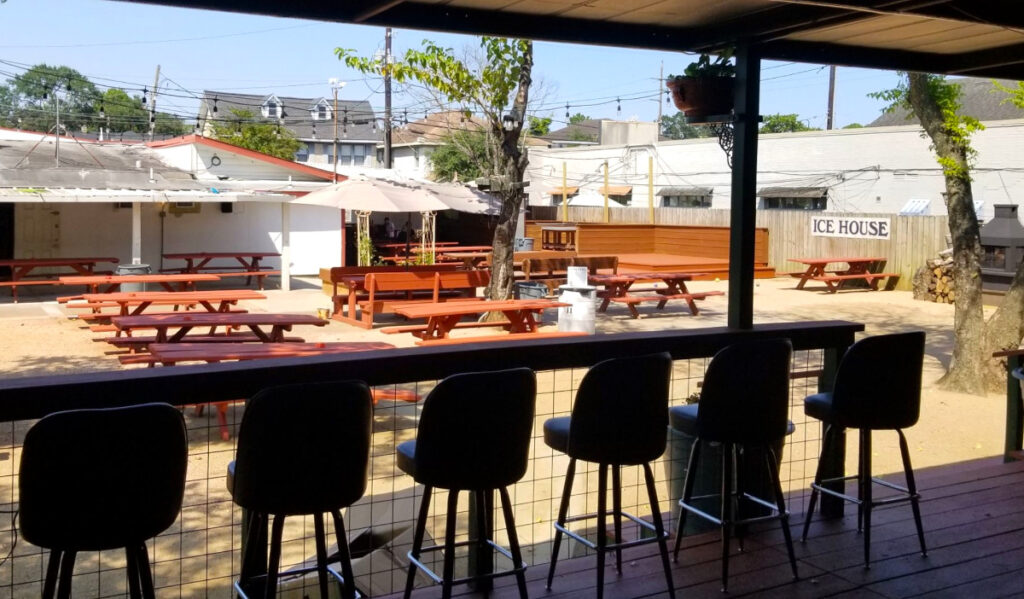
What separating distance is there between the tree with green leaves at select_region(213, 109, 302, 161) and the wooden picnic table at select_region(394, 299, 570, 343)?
28943 millimetres

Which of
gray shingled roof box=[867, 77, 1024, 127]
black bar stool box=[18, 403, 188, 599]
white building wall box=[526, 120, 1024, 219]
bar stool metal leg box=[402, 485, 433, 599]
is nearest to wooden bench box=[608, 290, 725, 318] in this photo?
white building wall box=[526, 120, 1024, 219]

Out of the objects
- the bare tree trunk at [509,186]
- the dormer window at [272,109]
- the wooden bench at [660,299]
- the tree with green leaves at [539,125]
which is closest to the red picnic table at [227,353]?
the bare tree trunk at [509,186]

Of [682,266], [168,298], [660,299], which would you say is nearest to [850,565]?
[168,298]

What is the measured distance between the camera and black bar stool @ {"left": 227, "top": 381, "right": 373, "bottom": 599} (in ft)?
9.35

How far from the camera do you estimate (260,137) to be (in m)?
41.6

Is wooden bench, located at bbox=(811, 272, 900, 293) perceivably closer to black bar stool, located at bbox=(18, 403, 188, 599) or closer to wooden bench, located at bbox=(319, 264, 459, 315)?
wooden bench, located at bbox=(319, 264, 459, 315)

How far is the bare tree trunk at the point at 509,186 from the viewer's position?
47.8 feet

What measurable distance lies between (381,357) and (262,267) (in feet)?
68.5

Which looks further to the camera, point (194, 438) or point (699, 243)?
point (699, 243)

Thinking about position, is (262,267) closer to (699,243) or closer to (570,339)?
(699,243)

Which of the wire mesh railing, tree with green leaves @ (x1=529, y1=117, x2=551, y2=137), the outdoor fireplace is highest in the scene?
tree with green leaves @ (x1=529, y1=117, x2=551, y2=137)

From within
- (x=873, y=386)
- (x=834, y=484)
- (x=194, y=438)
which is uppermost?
(x=873, y=386)

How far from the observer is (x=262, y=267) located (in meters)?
23.6

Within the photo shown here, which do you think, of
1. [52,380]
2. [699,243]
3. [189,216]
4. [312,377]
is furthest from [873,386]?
[699,243]
